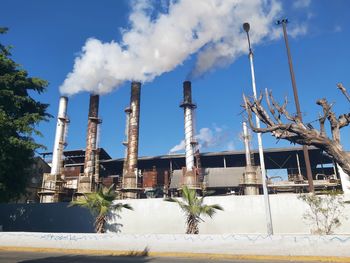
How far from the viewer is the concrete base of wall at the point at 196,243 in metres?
13.0

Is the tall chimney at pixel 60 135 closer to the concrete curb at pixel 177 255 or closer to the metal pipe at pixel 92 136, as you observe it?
the metal pipe at pixel 92 136

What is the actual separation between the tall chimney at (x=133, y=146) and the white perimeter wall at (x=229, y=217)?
14.7 m

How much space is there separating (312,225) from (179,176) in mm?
22880

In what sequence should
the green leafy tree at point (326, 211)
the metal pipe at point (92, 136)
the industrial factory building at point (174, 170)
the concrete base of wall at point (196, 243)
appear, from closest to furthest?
1. the concrete base of wall at point (196, 243)
2. the green leafy tree at point (326, 211)
3. the industrial factory building at point (174, 170)
4. the metal pipe at point (92, 136)

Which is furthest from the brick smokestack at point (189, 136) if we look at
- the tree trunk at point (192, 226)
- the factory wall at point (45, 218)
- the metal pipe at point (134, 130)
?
the tree trunk at point (192, 226)

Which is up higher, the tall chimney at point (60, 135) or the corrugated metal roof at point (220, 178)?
the tall chimney at point (60, 135)

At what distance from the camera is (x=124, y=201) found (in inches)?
952

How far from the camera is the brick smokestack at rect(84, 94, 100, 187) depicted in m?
42.8

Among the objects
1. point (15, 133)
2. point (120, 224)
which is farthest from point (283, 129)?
point (15, 133)

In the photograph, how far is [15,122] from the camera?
22.2 metres


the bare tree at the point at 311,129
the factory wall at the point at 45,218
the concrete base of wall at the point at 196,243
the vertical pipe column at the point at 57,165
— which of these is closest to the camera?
the bare tree at the point at 311,129

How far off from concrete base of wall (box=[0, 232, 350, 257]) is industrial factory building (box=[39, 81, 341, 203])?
20704mm

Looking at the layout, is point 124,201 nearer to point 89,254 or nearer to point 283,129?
point 89,254

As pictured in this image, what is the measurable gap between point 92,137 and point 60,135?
5.39m
